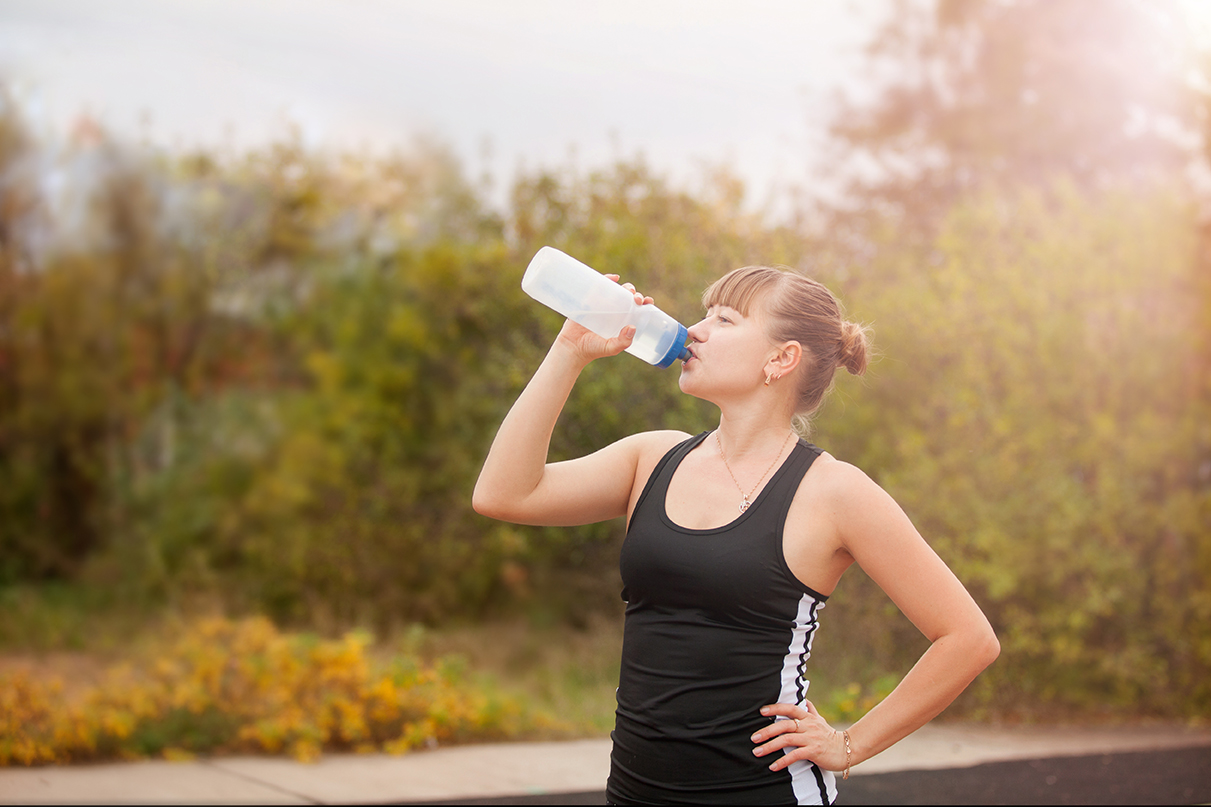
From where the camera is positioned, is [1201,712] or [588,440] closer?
[1201,712]

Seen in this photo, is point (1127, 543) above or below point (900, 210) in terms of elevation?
below

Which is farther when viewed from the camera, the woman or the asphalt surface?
the asphalt surface

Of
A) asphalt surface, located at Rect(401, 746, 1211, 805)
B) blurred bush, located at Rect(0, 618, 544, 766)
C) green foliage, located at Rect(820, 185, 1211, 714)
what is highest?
green foliage, located at Rect(820, 185, 1211, 714)

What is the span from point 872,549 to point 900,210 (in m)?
17.4

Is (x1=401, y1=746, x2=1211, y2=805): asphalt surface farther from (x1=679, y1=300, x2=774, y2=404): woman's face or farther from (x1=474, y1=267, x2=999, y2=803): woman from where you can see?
(x1=679, y1=300, x2=774, y2=404): woman's face

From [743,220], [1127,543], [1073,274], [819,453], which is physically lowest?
[1127,543]

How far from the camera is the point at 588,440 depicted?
9.27 m

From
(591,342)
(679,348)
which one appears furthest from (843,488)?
(591,342)

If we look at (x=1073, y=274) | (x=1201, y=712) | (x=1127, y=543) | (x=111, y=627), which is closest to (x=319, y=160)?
(x=111, y=627)

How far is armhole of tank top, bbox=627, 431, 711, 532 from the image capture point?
2168 millimetres

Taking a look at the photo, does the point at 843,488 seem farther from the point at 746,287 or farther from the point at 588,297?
the point at 588,297

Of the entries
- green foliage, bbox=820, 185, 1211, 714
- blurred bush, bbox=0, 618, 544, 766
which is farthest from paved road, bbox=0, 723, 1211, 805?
green foliage, bbox=820, 185, 1211, 714

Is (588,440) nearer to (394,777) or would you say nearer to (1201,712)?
(394,777)

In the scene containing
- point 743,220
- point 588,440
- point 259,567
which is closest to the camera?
point 588,440
